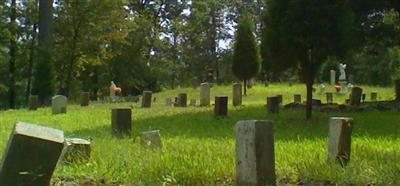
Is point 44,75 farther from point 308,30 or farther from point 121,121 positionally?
point 121,121

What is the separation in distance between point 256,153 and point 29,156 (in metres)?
1.89

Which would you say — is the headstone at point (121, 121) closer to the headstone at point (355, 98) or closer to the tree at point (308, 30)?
the tree at point (308, 30)

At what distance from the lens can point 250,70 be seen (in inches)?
1363

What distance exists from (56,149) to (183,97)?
18424mm

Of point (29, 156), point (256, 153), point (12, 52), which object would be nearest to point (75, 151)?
point (29, 156)

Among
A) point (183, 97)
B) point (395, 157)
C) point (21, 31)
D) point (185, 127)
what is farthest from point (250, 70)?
point (395, 157)

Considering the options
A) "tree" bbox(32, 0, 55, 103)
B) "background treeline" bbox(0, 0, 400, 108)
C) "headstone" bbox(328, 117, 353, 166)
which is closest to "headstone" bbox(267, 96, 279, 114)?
"background treeline" bbox(0, 0, 400, 108)

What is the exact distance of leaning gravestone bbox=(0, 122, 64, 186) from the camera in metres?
4.91

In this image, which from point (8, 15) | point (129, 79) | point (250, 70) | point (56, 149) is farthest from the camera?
point (129, 79)

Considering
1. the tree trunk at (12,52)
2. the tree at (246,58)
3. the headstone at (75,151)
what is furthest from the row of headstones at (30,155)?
the tree trunk at (12,52)

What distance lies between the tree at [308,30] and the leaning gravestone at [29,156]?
10564 millimetres

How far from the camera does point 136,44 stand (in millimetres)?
48562

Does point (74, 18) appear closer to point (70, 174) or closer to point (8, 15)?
point (8, 15)

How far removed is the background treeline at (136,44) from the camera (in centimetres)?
3038
